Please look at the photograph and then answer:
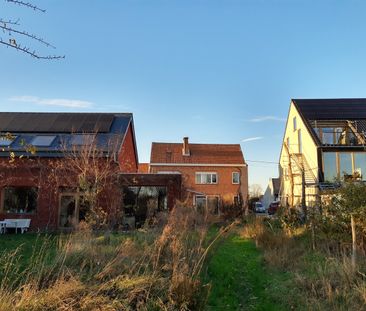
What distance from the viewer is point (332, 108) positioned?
30141 mm

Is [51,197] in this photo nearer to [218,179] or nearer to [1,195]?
[1,195]

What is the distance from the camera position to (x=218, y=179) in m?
39.2

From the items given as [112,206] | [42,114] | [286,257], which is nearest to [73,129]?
[42,114]

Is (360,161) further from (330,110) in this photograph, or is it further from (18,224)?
(18,224)

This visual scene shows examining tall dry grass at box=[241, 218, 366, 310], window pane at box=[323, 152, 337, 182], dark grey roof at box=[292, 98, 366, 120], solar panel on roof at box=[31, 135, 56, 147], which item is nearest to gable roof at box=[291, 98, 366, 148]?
dark grey roof at box=[292, 98, 366, 120]

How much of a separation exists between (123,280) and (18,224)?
53.8 feet

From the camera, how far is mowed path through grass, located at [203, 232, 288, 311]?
661 centimetres

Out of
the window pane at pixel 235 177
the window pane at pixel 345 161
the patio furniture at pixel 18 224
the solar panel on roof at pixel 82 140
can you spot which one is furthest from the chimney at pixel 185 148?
the patio furniture at pixel 18 224

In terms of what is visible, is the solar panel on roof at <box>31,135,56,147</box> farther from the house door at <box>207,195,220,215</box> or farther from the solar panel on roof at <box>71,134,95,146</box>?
the house door at <box>207,195,220,215</box>

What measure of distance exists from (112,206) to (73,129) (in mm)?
6624

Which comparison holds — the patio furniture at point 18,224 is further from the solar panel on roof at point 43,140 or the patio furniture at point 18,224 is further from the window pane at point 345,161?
→ the window pane at point 345,161

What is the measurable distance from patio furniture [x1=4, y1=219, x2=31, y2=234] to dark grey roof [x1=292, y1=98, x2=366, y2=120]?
67.6ft

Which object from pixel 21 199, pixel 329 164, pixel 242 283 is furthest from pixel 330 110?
pixel 242 283

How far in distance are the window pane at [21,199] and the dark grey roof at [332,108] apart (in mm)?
19881
